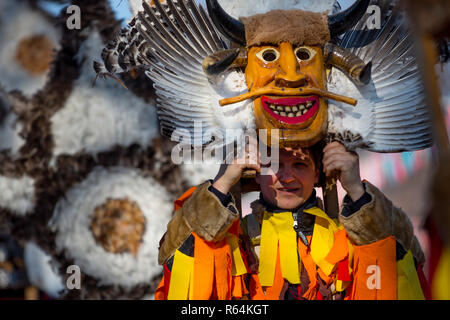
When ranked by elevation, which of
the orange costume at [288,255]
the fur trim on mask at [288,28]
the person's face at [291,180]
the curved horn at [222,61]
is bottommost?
the orange costume at [288,255]

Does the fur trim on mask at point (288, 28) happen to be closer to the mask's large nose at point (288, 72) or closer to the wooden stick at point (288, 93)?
the mask's large nose at point (288, 72)

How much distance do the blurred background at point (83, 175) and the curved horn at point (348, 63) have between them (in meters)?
1.68

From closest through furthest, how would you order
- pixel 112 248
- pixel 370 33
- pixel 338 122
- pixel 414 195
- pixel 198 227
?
pixel 198 227, pixel 338 122, pixel 370 33, pixel 112 248, pixel 414 195

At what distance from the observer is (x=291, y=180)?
2.32m

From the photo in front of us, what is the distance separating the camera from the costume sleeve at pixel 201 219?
82.7 inches

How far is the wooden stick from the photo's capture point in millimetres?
2191

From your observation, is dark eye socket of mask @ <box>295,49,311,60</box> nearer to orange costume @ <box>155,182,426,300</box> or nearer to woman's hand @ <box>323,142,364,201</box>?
woman's hand @ <box>323,142,364,201</box>

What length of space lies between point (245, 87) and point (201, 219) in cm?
63

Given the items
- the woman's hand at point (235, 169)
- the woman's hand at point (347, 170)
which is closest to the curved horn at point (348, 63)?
the woman's hand at point (347, 170)

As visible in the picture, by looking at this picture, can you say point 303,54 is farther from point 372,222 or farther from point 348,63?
point 372,222

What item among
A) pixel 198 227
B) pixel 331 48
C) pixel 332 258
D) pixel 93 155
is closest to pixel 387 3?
pixel 331 48

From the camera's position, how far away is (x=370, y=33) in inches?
96.4
